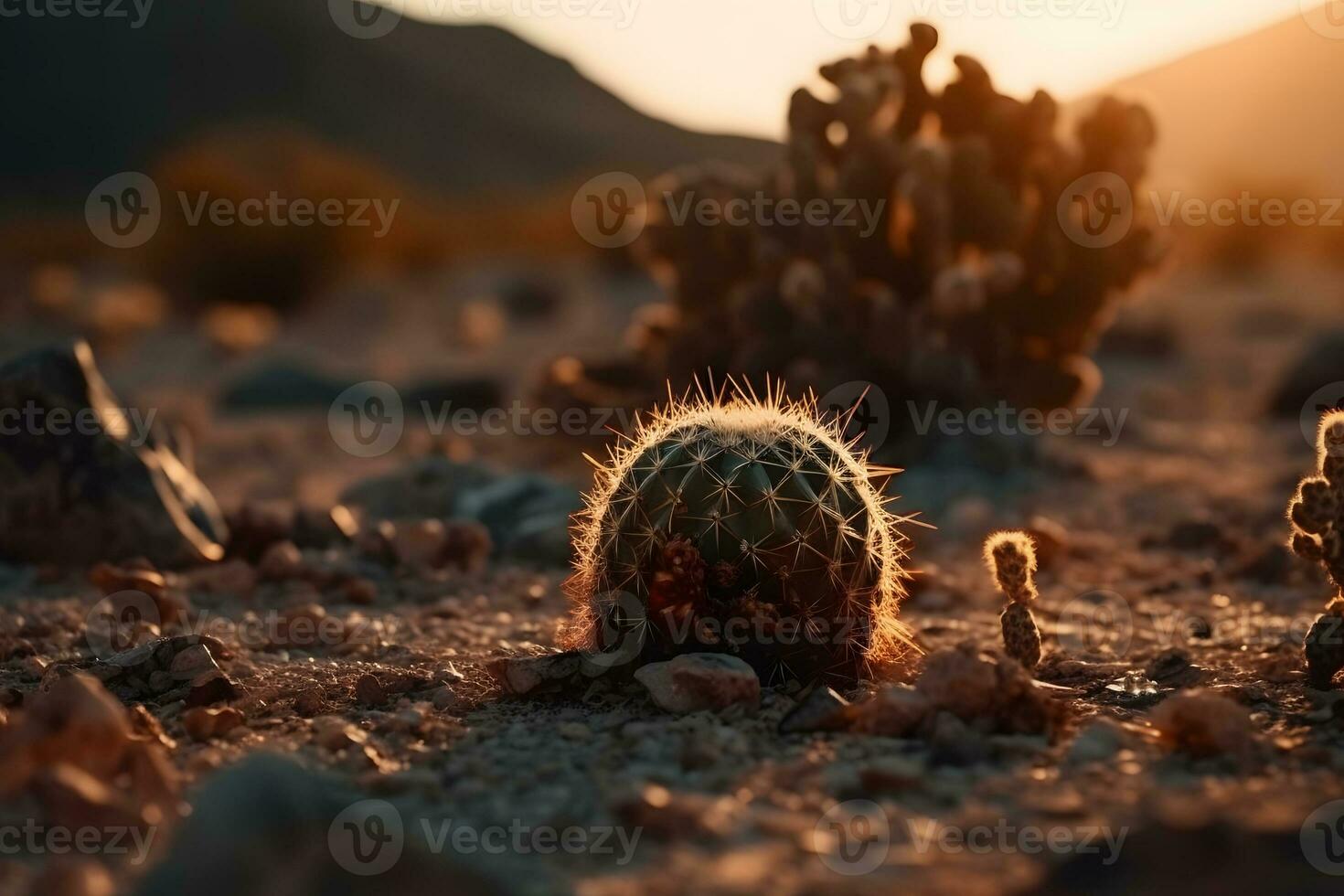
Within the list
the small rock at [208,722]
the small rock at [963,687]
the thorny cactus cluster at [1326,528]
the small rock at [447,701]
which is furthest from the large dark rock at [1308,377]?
the small rock at [208,722]

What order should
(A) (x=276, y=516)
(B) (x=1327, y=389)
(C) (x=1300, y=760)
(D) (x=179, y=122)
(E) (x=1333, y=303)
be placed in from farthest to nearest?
(D) (x=179, y=122) < (E) (x=1333, y=303) < (B) (x=1327, y=389) < (A) (x=276, y=516) < (C) (x=1300, y=760)

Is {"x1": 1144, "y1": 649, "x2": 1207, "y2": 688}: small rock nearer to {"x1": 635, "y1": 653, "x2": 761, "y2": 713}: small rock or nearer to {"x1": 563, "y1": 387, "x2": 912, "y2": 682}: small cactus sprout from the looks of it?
{"x1": 563, "y1": 387, "x2": 912, "y2": 682}: small cactus sprout

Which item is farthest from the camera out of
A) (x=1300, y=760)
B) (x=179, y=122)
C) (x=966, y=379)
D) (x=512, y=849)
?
(x=179, y=122)

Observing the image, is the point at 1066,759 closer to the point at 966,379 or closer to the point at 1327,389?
the point at 966,379

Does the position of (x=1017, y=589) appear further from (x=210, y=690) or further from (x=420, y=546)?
(x=420, y=546)

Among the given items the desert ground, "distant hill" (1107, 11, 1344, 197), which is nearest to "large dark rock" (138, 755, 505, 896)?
the desert ground

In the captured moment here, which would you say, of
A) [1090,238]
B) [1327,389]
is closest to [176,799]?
[1090,238]
